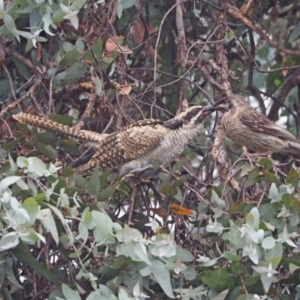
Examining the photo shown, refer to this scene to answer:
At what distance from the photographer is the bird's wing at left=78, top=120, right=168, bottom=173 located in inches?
166

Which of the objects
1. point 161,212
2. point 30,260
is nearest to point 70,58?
point 161,212

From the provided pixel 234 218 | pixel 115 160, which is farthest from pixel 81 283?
pixel 115 160

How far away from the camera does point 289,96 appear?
5734 millimetres

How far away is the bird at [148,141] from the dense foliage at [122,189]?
0.07m

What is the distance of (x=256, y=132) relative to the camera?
5.10m

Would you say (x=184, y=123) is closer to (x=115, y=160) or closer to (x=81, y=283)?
(x=115, y=160)

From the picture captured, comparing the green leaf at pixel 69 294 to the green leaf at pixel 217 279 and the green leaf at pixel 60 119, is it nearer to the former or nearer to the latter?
the green leaf at pixel 217 279

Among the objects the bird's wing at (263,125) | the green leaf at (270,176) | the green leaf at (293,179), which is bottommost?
the bird's wing at (263,125)

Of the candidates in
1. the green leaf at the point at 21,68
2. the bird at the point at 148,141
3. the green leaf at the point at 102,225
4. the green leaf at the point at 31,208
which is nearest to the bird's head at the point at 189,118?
the bird at the point at 148,141

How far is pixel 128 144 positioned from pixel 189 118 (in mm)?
293

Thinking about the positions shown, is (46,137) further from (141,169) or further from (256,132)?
(256,132)

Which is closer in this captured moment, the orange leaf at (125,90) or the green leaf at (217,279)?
the green leaf at (217,279)

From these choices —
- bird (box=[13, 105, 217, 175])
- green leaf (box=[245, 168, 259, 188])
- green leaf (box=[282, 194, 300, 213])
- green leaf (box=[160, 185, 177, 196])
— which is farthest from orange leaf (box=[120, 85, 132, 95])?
green leaf (box=[282, 194, 300, 213])

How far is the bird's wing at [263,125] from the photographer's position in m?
5.01
